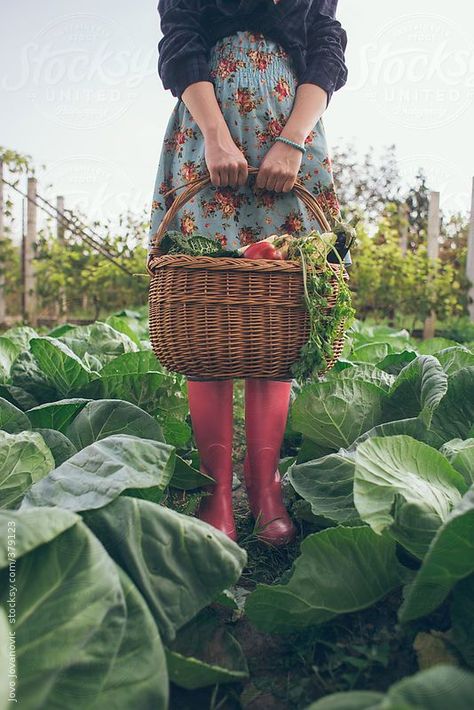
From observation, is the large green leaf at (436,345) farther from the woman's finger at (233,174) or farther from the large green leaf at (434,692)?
the large green leaf at (434,692)

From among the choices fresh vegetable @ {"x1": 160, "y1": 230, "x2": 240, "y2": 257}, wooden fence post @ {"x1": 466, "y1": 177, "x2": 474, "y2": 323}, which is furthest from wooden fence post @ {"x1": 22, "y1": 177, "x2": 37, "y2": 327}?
fresh vegetable @ {"x1": 160, "y1": 230, "x2": 240, "y2": 257}

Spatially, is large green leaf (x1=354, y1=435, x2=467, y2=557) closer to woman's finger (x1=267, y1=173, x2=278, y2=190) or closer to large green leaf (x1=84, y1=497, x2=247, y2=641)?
large green leaf (x1=84, y1=497, x2=247, y2=641)

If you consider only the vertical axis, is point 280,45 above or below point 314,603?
above

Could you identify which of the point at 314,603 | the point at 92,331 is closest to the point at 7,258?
the point at 92,331

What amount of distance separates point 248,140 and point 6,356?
4.08 ft

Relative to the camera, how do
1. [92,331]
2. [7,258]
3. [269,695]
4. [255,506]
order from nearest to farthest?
[269,695], [255,506], [92,331], [7,258]

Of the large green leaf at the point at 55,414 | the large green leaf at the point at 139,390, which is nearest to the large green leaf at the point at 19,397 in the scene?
the large green leaf at the point at 139,390

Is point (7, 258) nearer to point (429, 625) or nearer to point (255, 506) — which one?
point (255, 506)

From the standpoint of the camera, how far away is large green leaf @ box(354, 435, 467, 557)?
4.07 ft

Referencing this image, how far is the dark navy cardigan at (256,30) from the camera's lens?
6.74 feet

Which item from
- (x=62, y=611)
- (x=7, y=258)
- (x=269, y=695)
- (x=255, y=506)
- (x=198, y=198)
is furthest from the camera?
(x=7, y=258)

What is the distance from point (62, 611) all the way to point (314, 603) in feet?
1.64

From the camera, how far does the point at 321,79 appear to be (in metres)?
2.12

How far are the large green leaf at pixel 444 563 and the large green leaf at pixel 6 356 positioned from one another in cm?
169
